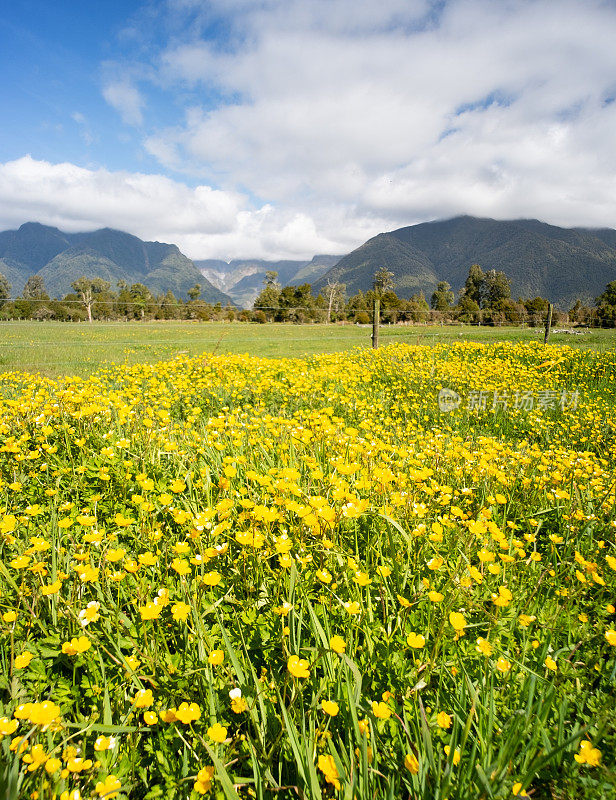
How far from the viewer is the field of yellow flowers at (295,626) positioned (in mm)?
1255

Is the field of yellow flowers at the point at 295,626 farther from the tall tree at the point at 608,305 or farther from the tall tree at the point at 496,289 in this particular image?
the tall tree at the point at 496,289

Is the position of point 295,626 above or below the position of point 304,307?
below

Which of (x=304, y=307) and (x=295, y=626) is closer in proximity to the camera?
(x=295, y=626)

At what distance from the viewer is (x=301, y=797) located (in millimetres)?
1189

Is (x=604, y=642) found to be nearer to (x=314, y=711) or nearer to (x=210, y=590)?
(x=314, y=711)

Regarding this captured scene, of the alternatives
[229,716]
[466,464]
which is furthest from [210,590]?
[466,464]

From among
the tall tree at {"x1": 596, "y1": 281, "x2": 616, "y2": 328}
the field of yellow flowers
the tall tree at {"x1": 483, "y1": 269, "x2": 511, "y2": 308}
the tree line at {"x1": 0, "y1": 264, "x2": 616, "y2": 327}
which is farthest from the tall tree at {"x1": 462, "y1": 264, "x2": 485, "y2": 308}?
the field of yellow flowers

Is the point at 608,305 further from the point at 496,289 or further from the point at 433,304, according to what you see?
the point at 433,304

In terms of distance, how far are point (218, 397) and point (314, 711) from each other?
5020 millimetres

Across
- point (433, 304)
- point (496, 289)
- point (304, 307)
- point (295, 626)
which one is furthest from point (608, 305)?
point (295, 626)

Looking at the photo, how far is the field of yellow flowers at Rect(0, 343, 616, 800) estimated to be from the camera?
4.12 ft

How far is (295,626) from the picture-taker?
180cm

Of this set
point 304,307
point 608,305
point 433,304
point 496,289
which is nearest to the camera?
point 608,305

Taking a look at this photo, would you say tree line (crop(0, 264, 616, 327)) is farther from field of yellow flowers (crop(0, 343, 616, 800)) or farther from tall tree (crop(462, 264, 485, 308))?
field of yellow flowers (crop(0, 343, 616, 800))
